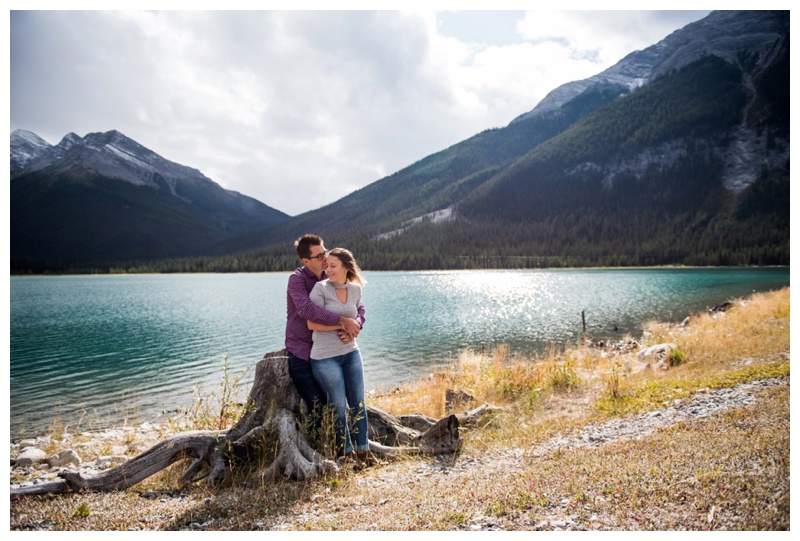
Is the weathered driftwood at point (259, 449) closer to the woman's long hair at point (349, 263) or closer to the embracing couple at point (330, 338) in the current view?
the embracing couple at point (330, 338)

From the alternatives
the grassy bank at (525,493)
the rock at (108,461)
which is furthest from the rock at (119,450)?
the grassy bank at (525,493)

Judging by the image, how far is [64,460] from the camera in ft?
30.7

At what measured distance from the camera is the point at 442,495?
5.04 meters

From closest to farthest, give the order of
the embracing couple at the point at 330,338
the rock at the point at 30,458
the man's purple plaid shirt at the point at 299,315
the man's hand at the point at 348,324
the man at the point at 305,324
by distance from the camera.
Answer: the man's hand at the point at 348,324 → the embracing couple at the point at 330,338 → the man's purple plaid shirt at the point at 299,315 → the man at the point at 305,324 → the rock at the point at 30,458

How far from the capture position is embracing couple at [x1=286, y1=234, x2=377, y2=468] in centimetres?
587

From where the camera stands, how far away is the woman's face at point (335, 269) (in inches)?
231

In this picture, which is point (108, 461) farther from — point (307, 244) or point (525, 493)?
point (525, 493)

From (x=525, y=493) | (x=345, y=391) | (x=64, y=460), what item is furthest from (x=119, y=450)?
(x=525, y=493)

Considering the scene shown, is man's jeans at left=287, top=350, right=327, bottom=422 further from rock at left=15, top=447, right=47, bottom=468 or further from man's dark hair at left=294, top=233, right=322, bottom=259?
rock at left=15, top=447, right=47, bottom=468

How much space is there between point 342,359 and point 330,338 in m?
0.42

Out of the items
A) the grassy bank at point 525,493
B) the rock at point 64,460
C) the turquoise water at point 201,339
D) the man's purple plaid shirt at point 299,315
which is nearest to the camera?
the grassy bank at point 525,493

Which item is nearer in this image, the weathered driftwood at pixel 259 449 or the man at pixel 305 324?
the weathered driftwood at pixel 259 449
